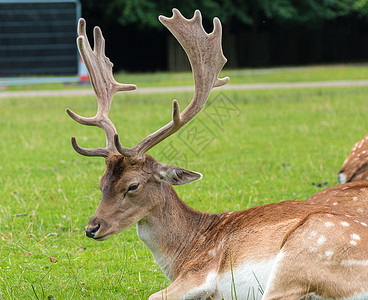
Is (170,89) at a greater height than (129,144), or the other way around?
(129,144)

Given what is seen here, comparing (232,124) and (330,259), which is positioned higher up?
(330,259)

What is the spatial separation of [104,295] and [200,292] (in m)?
0.82

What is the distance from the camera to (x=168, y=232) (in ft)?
14.4

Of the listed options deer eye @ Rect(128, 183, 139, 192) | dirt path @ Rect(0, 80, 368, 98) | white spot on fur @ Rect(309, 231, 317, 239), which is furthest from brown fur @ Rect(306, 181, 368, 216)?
dirt path @ Rect(0, 80, 368, 98)

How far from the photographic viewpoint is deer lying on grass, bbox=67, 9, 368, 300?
356 centimetres

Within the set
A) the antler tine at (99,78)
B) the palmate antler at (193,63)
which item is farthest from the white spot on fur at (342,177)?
the antler tine at (99,78)

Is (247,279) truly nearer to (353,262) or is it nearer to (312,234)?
(312,234)

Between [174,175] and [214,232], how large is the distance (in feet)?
1.47

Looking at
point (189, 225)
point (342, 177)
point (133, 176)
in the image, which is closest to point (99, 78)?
point (133, 176)

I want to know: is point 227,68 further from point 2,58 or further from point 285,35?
point 2,58

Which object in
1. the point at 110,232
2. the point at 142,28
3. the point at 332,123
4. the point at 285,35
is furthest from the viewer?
the point at 285,35

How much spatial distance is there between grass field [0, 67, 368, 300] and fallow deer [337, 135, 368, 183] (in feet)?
2.21

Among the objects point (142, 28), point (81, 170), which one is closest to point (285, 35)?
point (142, 28)

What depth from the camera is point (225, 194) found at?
23.0ft
